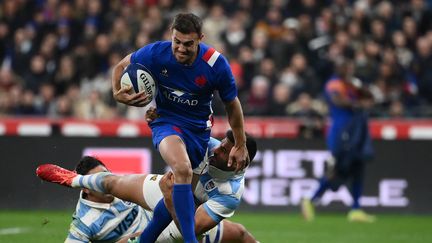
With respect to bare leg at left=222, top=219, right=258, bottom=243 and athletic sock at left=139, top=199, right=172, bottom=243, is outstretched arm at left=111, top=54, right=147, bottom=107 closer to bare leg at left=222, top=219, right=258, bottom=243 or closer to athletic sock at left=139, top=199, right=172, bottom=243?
athletic sock at left=139, top=199, right=172, bottom=243

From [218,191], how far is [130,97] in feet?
4.03

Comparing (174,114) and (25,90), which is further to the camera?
(25,90)

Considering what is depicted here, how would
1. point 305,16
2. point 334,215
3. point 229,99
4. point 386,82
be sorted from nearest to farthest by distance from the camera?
1. point 229,99
2. point 334,215
3. point 386,82
4. point 305,16

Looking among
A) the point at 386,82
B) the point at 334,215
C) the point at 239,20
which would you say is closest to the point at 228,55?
the point at 239,20

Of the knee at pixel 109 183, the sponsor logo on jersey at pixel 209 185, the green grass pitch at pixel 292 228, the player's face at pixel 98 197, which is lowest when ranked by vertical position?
the green grass pitch at pixel 292 228

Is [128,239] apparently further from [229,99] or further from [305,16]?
[305,16]

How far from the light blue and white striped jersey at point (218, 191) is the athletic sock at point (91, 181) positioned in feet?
3.00

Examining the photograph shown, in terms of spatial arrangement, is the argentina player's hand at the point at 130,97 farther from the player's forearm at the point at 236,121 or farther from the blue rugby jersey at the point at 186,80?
the player's forearm at the point at 236,121

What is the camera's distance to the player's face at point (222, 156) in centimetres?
988

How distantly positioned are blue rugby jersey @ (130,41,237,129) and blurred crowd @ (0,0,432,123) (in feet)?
28.0

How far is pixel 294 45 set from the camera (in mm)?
20312

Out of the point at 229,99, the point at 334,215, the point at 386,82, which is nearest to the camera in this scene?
the point at 229,99

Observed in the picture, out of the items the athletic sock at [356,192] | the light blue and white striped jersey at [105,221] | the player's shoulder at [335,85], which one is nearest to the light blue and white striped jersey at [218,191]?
the light blue and white striped jersey at [105,221]

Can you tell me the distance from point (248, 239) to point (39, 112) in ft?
36.2
